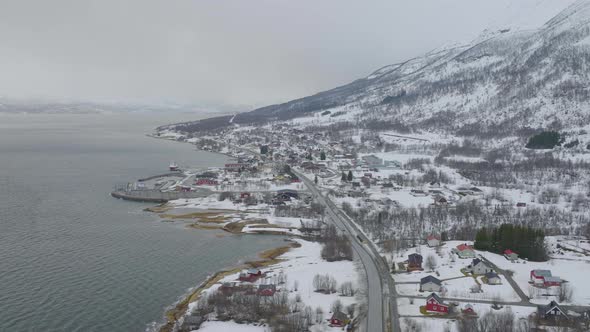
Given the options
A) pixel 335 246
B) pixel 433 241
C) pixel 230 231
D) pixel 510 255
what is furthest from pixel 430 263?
pixel 230 231

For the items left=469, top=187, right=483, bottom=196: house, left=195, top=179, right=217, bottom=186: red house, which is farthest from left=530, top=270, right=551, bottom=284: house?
left=195, top=179, right=217, bottom=186: red house

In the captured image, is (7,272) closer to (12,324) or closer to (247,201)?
(12,324)

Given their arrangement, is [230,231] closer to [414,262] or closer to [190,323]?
[414,262]

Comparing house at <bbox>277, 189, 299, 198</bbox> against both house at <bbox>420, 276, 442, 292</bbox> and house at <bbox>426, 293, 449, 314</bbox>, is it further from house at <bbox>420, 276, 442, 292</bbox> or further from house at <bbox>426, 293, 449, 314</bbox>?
house at <bbox>426, 293, 449, 314</bbox>

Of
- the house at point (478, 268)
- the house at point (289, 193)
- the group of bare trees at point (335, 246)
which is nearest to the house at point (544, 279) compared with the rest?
the house at point (478, 268)

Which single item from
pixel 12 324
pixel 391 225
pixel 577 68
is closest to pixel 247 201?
pixel 391 225
